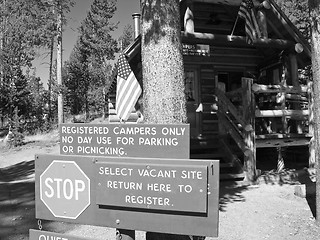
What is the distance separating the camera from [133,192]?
196 cm

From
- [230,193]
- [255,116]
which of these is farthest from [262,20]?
[230,193]

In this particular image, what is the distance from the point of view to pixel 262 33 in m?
8.51

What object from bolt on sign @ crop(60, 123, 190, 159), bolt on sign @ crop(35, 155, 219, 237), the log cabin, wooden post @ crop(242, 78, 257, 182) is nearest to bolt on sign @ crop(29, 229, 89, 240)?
bolt on sign @ crop(35, 155, 219, 237)

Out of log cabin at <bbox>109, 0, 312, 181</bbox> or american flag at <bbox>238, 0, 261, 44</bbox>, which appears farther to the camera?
american flag at <bbox>238, 0, 261, 44</bbox>

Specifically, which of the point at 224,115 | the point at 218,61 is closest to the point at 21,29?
the point at 218,61

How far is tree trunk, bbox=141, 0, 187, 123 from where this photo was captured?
2.82 m

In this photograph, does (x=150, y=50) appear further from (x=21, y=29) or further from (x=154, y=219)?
(x=21, y=29)

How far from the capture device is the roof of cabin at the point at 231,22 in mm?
8547

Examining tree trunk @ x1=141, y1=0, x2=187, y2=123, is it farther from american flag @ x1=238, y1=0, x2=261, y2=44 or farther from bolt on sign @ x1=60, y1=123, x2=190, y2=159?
american flag @ x1=238, y1=0, x2=261, y2=44

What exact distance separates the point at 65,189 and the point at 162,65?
56.6 inches

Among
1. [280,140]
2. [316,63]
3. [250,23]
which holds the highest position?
[250,23]

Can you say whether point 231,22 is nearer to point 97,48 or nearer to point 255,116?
point 255,116

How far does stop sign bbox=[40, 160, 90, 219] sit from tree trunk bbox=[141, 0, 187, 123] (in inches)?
38.4

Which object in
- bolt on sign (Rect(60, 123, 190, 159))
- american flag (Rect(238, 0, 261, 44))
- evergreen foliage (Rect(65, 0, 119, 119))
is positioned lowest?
bolt on sign (Rect(60, 123, 190, 159))
